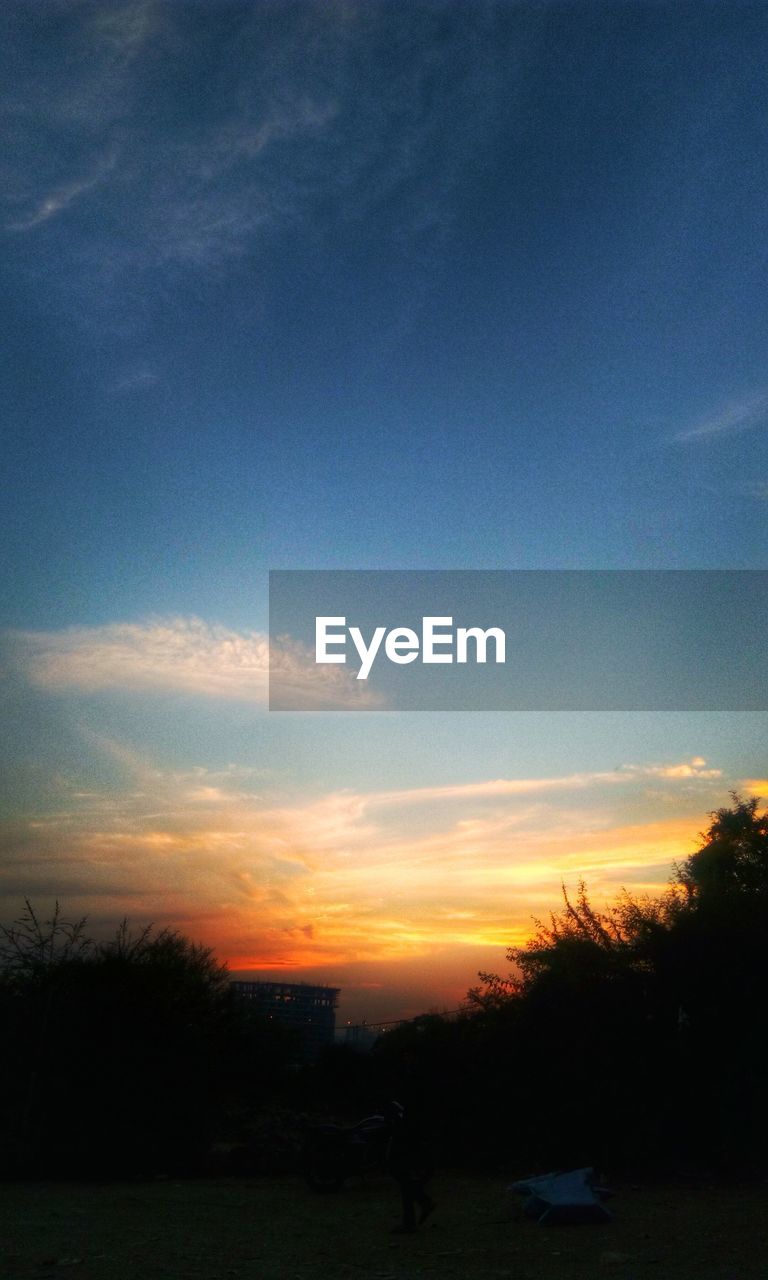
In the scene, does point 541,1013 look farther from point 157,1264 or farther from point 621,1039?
point 157,1264

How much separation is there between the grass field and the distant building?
11.5 m

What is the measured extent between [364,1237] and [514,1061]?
7.62 meters

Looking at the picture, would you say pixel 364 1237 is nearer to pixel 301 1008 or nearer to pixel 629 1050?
pixel 629 1050

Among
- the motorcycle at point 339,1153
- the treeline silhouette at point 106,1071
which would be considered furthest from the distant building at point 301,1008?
the motorcycle at point 339,1153

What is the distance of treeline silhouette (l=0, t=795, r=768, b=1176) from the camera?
16.9 meters

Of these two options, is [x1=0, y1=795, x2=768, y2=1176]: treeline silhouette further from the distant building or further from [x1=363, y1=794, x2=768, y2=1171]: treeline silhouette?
the distant building

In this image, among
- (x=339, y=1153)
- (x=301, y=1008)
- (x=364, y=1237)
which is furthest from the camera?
(x=301, y=1008)

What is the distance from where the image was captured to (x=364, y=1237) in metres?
11.6

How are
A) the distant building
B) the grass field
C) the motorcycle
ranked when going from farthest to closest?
1. the distant building
2. the motorcycle
3. the grass field

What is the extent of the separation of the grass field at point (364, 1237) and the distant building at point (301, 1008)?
37.7ft

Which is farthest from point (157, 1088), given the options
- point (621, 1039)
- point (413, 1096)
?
point (413, 1096)

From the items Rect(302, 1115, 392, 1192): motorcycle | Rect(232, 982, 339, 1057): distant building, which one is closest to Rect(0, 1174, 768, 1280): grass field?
Rect(302, 1115, 392, 1192): motorcycle

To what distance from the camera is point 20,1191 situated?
16.8 m

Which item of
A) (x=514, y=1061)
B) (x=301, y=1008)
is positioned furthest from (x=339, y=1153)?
(x=301, y=1008)
